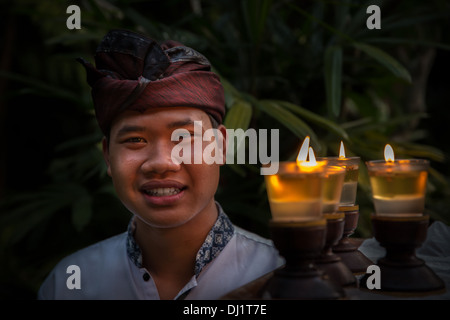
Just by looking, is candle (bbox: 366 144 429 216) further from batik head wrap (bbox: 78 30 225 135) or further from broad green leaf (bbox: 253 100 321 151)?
broad green leaf (bbox: 253 100 321 151)

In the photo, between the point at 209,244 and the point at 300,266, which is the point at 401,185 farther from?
the point at 209,244

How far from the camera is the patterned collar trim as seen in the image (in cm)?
105

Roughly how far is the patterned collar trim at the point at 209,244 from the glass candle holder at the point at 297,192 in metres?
0.35

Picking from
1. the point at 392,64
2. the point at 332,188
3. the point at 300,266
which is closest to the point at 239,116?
the point at 392,64

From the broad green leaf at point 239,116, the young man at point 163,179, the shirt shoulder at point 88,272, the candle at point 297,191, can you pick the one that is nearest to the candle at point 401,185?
the candle at point 297,191

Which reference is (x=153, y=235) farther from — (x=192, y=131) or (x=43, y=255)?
(x=43, y=255)

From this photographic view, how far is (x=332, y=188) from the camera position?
0.84 meters

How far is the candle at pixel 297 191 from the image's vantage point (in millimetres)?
723

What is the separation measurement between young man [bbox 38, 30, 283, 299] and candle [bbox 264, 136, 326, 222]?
282mm

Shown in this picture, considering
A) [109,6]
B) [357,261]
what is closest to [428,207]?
[357,261]

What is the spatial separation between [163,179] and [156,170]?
23mm

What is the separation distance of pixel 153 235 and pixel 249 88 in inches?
42.6

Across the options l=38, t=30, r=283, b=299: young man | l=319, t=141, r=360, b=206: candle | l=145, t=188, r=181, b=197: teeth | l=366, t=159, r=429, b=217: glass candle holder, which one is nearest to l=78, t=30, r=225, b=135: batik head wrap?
l=38, t=30, r=283, b=299: young man

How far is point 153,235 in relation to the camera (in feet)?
3.51
